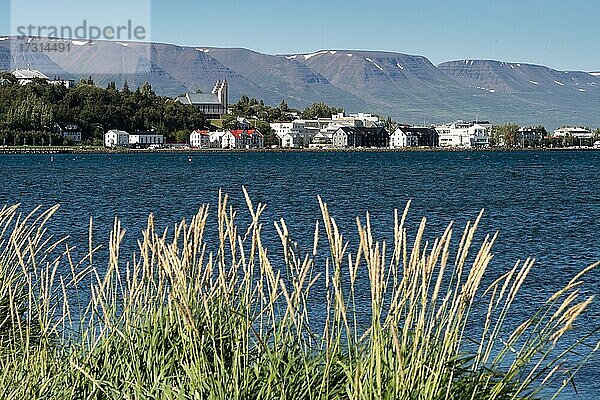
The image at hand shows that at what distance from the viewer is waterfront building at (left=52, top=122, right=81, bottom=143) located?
613ft

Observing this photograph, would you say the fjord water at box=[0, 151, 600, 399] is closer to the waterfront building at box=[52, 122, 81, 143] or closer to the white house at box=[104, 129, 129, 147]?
the waterfront building at box=[52, 122, 81, 143]

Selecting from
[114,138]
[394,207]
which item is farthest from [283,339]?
[114,138]

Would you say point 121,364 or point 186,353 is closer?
point 186,353

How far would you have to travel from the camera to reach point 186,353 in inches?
222

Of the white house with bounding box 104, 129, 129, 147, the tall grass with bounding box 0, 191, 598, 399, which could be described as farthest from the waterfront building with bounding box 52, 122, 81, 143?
the tall grass with bounding box 0, 191, 598, 399

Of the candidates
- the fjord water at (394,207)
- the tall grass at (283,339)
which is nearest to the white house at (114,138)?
the fjord water at (394,207)

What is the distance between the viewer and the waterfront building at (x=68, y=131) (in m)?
187

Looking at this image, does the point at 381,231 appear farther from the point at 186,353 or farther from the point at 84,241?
the point at 186,353

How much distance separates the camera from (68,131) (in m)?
194

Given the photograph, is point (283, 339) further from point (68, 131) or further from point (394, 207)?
point (68, 131)

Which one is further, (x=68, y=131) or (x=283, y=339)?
(x=68, y=131)

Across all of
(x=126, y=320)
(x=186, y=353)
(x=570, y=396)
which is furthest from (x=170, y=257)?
(x=570, y=396)

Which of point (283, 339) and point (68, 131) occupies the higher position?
point (283, 339)

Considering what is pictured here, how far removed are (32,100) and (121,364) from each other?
614 feet
